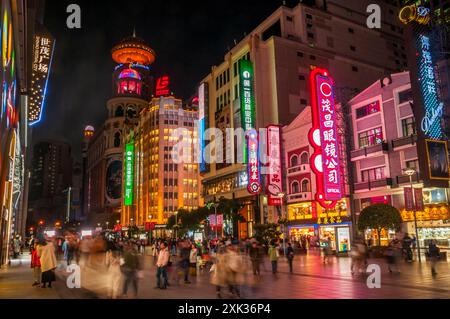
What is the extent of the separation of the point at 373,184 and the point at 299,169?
9609 millimetres

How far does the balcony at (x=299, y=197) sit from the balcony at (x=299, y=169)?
2.50 m

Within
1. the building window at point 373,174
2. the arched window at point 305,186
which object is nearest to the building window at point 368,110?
the building window at point 373,174

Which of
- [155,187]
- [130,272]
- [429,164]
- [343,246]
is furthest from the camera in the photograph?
[155,187]

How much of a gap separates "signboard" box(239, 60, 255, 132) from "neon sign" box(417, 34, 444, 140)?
26675mm

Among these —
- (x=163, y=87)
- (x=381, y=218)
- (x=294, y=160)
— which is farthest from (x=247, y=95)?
(x=163, y=87)

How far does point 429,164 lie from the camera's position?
30141mm

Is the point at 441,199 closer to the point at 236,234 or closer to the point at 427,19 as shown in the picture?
the point at 427,19

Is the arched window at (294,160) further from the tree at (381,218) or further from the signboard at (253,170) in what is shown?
the tree at (381,218)

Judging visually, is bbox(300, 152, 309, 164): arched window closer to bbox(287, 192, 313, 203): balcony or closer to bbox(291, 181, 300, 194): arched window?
bbox(291, 181, 300, 194): arched window

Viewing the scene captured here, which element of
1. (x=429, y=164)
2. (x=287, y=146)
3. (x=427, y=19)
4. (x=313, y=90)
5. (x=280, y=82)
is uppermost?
(x=280, y=82)

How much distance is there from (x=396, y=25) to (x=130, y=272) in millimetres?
79212

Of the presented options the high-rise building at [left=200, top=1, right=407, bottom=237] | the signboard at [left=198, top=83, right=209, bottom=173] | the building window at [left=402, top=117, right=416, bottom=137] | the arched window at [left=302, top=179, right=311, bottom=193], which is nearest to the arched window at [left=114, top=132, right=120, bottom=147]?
the signboard at [left=198, top=83, right=209, bottom=173]

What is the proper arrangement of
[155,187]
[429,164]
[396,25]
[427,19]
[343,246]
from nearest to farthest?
1. [429,164]
2. [427,19]
3. [343,246]
4. [396,25]
5. [155,187]
